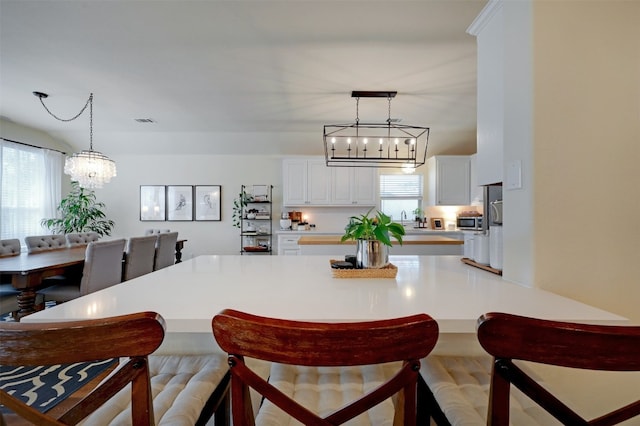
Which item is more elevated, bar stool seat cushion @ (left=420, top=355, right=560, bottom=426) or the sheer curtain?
the sheer curtain

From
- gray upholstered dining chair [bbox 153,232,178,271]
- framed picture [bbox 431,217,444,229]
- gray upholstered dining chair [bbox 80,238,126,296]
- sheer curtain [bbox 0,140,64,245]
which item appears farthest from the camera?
framed picture [bbox 431,217,444,229]

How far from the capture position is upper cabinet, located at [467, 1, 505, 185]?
146 centimetres

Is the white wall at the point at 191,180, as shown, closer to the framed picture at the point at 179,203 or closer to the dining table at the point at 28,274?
the framed picture at the point at 179,203

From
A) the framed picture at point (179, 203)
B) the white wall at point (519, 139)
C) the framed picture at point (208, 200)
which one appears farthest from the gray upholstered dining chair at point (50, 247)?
the white wall at point (519, 139)

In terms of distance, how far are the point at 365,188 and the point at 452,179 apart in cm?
165

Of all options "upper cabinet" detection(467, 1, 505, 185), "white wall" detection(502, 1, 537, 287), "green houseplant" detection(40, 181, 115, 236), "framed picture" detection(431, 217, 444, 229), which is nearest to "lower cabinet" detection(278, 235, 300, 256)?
"framed picture" detection(431, 217, 444, 229)

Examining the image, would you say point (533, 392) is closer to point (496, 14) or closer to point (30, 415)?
point (30, 415)

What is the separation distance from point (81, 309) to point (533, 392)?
4.18ft

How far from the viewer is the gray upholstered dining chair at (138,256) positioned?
309cm

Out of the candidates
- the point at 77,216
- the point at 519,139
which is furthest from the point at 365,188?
the point at 77,216

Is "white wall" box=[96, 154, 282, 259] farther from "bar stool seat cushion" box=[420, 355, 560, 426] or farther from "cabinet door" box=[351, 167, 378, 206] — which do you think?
"bar stool seat cushion" box=[420, 355, 560, 426]

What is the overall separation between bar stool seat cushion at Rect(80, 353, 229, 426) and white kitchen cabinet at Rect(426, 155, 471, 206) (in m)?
5.16

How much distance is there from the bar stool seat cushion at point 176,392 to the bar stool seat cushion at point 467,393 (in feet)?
2.26

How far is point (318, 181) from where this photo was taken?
545cm
